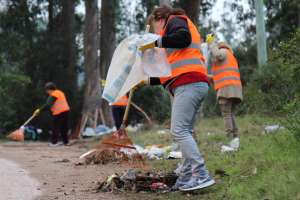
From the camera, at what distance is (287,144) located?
7258 millimetres

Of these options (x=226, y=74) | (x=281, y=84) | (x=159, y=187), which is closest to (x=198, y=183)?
(x=159, y=187)

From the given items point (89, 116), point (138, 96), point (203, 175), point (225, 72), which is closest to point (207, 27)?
point (138, 96)

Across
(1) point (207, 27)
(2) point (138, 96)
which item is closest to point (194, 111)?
(2) point (138, 96)

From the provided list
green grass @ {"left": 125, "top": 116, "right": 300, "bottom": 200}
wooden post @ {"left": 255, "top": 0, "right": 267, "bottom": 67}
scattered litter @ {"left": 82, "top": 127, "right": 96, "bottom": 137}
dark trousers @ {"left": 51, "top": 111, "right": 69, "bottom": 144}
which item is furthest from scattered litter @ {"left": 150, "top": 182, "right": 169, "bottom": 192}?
scattered litter @ {"left": 82, "top": 127, "right": 96, "bottom": 137}

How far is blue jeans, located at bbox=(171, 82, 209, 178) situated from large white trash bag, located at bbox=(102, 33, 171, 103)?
0.29 meters

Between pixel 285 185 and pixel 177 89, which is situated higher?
pixel 177 89

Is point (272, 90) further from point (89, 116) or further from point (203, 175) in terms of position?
point (89, 116)

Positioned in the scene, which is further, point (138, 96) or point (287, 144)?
point (138, 96)

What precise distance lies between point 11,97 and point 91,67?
390 centimetres

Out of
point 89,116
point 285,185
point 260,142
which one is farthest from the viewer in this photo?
point 89,116

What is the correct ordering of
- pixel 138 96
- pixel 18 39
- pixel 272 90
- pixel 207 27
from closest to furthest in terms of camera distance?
1. pixel 272 90
2. pixel 138 96
3. pixel 18 39
4. pixel 207 27

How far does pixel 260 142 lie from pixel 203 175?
8.76 ft

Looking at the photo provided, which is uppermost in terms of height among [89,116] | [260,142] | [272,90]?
[272,90]

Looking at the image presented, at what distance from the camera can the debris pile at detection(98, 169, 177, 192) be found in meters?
6.56
